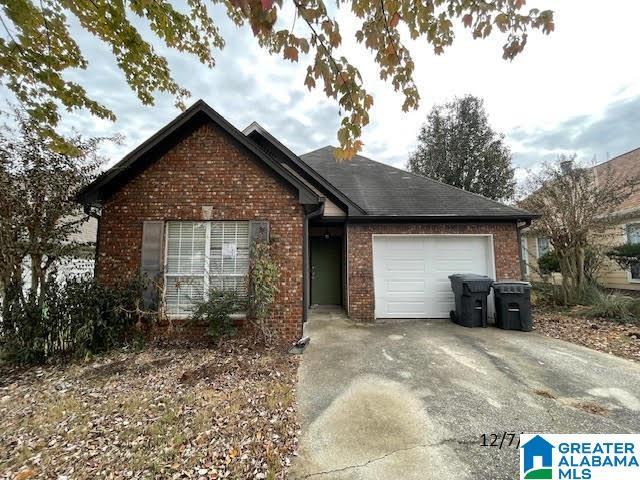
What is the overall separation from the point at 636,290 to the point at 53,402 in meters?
16.7

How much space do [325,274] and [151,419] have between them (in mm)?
6308

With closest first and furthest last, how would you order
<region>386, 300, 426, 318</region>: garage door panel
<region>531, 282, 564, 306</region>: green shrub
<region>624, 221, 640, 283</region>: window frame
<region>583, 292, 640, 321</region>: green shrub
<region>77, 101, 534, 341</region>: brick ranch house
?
<region>77, 101, 534, 341</region>: brick ranch house < <region>583, 292, 640, 321</region>: green shrub < <region>386, 300, 426, 318</region>: garage door panel < <region>531, 282, 564, 306</region>: green shrub < <region>624, 221, 640, 283</region>: window frame

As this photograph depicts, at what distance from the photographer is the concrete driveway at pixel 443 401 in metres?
2.41

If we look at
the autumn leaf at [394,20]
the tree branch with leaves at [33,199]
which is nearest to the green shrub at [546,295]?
the autumn leaf at [394,20]

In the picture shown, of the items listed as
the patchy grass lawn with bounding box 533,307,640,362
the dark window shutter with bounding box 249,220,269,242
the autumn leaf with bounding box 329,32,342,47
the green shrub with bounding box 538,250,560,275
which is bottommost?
the patchy grass lawn with bounding box 533,307,640,362

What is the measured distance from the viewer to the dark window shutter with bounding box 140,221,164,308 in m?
5.38

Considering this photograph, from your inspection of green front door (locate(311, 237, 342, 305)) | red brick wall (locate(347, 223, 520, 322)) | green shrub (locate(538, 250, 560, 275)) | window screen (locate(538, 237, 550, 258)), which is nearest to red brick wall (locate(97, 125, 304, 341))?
red brick wall (locate(347, 223, 520, 322))

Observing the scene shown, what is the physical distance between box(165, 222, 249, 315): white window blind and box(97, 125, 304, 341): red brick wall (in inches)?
10.9

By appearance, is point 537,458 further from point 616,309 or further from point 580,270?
point 580,270

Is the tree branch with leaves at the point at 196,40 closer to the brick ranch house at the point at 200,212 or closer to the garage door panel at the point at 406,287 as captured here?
the brick ranch house at the point at 200,212

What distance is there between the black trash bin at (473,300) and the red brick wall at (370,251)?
1.18 metres

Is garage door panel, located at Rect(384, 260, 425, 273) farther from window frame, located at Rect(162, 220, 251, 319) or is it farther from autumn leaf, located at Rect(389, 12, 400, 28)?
autumn leaf, located at Rect(389, 12, 400, 28)

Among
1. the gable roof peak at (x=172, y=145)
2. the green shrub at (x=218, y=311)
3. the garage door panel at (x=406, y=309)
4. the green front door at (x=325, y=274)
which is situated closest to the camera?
the green shrub at (x=218, y=311)

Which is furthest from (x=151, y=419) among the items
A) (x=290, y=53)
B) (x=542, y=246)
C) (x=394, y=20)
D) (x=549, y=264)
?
(x=542, y=246)
